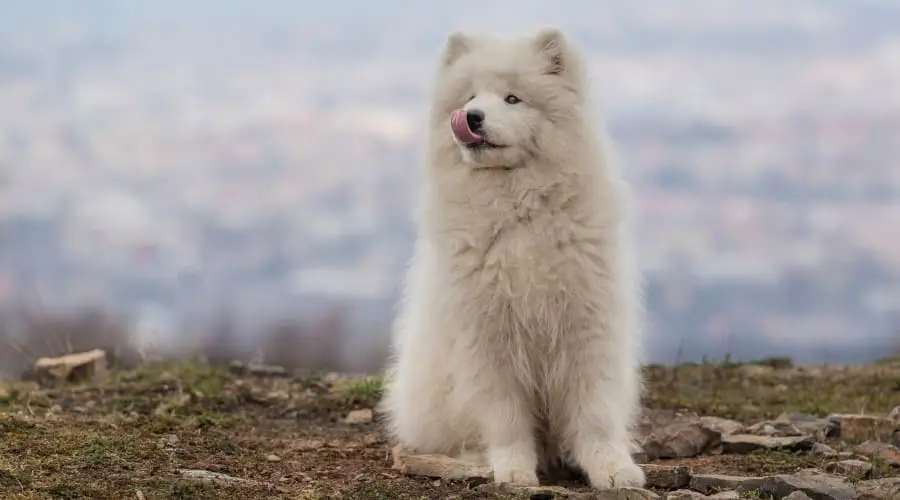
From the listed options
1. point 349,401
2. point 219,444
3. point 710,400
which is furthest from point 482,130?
point 710,400

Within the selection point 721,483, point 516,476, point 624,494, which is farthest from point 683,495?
point 516,476

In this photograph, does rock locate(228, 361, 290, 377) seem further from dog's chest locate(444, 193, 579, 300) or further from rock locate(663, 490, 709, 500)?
rock locate(663, 490, 709, 500)

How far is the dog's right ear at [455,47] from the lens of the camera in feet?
18.9

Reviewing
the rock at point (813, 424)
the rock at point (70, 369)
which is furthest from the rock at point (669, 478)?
the rock at point (70, 369)

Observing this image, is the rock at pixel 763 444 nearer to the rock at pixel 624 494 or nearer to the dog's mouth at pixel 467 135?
the rock at pixel 624 494

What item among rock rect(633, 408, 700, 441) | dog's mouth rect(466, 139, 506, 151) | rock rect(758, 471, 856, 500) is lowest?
rock rect(633, 408, 700, 441)

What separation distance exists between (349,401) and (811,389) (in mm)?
4211

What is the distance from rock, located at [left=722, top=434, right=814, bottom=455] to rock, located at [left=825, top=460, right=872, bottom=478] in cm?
53

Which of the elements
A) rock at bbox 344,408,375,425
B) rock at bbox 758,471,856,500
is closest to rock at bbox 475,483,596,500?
rock at bbox 758,471,856,500

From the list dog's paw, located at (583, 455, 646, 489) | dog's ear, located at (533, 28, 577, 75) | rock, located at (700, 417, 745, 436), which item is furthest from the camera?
rock, located at (700, 417, 745, 436)

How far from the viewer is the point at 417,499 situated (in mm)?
4879

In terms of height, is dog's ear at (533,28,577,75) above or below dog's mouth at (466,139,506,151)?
above

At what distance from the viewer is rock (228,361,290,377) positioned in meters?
10.1

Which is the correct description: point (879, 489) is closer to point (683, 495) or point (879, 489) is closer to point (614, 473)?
point (683, 495)
